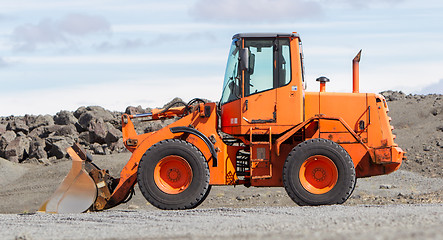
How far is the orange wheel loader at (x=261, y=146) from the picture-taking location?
12188mm

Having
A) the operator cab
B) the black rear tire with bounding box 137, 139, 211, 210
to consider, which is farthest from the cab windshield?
the black rear tire with bounding box 137, 139, 211, 210

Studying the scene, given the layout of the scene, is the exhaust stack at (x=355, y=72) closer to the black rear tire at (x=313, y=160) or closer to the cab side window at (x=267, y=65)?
the cab side window at (x=267, y=65)

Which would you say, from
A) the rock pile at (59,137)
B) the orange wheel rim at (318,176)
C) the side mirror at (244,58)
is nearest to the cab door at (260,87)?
the side mirror at (244,58)

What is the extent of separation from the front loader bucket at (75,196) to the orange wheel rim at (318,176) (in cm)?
401

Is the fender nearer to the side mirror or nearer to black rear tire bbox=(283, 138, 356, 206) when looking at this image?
black rear tire bbox=(283, 138, 356, 206)

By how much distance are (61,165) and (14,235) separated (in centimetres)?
1404

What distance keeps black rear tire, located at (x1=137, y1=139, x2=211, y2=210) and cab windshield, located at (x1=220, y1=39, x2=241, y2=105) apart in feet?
4.02

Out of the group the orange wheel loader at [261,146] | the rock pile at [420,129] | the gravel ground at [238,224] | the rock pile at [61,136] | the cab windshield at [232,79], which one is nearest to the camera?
the gravel ground at [238,224]

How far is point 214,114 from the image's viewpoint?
1288 cm

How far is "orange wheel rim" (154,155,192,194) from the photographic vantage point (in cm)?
1244

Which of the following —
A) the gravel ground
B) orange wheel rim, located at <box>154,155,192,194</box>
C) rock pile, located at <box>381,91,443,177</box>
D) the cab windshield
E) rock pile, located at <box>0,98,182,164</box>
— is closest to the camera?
the gravel ground

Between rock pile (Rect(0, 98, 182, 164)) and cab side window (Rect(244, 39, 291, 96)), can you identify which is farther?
rock pile (Rect(0, 98, 182, 164))

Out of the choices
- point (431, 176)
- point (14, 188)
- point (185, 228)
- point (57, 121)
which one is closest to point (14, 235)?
point (185, 228)

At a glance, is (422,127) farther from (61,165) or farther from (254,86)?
(254,86)
